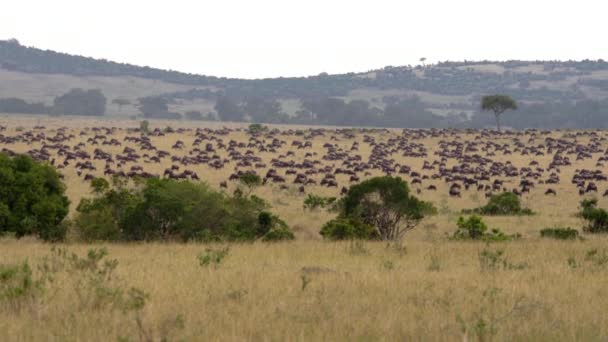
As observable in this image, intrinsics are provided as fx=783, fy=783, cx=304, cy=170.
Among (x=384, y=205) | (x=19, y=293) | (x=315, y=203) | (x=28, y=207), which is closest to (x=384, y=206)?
(x=384, y=205)

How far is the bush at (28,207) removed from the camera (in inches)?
733

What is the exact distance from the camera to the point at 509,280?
11141mm

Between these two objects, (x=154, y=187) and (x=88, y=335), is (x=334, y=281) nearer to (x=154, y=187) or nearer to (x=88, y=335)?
(x=88, y=335)

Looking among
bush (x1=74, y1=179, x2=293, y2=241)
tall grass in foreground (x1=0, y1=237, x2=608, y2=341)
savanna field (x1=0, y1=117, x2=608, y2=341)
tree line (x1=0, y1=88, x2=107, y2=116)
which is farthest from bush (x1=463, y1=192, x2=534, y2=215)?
tree line (x1=0, y1=88, x2=107, y2=116)

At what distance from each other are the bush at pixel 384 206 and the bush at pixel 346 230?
0.28 metres

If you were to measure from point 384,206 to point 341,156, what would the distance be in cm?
3503

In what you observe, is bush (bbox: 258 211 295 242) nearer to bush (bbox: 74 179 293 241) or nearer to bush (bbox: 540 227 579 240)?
bush (bbox: 74 179 293 241)

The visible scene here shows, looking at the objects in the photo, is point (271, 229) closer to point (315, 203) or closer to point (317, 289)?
point (315, 203)

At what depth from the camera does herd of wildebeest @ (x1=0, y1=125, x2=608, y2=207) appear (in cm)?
4097

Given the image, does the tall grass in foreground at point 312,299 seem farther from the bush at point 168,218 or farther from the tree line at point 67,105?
the tree line at point 67,105

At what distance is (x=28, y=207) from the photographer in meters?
19.1

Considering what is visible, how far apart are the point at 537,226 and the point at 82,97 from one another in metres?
135

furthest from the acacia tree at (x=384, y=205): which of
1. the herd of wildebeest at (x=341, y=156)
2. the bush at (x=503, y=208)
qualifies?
the herd of wildebeest at (x=341, y=156)

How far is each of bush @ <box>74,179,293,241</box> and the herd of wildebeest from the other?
13.1m
